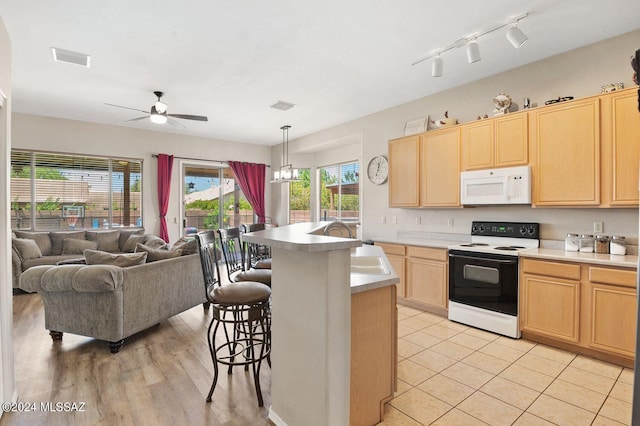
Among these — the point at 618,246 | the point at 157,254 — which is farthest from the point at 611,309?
the point at 157,254

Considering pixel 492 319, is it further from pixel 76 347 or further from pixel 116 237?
pixel 116 237

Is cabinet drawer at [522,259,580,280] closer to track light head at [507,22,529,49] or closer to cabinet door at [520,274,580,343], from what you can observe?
cabinet door at [520,274,580,343]

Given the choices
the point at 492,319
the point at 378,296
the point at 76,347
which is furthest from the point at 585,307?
the point at 76,347

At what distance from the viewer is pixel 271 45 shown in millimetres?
2990

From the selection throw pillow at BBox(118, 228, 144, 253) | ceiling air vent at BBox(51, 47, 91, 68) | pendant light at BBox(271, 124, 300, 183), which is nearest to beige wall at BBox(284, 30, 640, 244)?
pendant light at BBox(271, 124, 300, 183)

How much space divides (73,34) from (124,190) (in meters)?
3.85

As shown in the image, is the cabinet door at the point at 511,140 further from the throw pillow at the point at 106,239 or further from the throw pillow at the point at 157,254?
the throw pillow at the point at 106,239

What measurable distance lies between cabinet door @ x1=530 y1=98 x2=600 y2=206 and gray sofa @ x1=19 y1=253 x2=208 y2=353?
4.01 meters

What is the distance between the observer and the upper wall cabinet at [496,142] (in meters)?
3.25

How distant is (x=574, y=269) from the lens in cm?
271

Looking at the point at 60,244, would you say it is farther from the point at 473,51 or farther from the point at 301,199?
the point at 473,51

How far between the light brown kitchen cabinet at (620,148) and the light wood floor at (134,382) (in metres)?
3.29

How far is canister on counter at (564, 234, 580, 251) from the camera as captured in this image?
305 centimetres

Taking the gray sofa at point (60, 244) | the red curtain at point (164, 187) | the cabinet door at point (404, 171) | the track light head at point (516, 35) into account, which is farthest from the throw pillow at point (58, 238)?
the track light head at point (516, 35)
